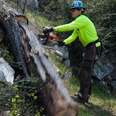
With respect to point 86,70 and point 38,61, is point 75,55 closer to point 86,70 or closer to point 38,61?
point 86,70

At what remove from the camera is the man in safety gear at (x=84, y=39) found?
8930 mm

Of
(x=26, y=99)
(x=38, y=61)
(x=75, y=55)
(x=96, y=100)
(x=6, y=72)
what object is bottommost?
(x=96, y=100)

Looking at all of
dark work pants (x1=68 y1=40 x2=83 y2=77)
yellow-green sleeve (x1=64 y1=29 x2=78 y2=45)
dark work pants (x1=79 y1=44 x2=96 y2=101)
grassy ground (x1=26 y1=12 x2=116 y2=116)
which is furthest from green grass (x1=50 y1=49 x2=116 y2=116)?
yellow-green sleeve (x1=64 y1=29 x2=78 y2=45)

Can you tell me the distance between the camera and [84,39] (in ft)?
29.9

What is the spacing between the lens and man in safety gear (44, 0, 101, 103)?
8.93m

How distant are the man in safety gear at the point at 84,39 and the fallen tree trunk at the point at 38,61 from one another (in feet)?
2.79

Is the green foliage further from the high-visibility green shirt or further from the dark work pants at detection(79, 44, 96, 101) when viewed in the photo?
the dark work pants at detection(79, 44, 96, 101)

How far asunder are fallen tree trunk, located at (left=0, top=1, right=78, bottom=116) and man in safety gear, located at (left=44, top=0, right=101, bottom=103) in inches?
33.5

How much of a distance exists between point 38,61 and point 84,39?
203 centimetres

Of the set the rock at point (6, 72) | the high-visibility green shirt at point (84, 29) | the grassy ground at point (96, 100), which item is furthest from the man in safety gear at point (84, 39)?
the rock at point (6, 72)

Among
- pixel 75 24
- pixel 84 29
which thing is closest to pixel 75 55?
pixel 84 29

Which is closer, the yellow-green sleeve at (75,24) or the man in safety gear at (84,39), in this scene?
the yellow-green sleeve at (75,24)

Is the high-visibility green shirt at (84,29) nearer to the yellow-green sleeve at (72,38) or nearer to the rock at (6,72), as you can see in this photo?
the yellow-green sleeve at (72,38)

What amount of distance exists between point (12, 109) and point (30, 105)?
0.40m
